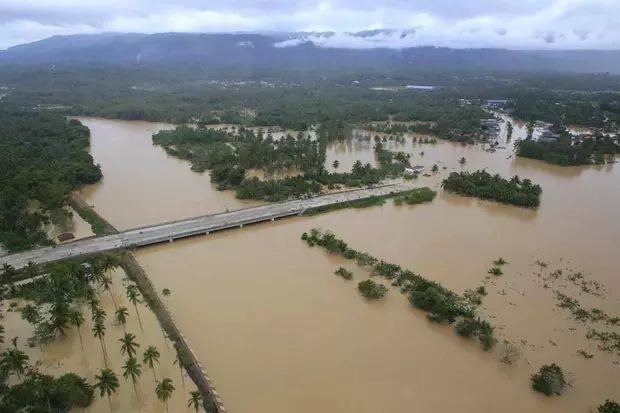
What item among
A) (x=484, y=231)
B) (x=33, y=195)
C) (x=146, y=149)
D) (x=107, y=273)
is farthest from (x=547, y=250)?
(x=146, y=149)

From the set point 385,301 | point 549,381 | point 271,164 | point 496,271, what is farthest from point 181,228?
point 549,381

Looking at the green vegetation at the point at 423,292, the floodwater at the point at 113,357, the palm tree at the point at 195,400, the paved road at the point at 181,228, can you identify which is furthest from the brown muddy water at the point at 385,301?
the floodwater at the point at 113,357

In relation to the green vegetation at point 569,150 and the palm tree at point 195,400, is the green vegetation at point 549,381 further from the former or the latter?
the green vegetation at point 569,150

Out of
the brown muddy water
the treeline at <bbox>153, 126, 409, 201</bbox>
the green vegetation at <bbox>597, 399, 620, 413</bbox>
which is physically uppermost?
the treeline at <bbox>153, 126, 409, 201</bbox>

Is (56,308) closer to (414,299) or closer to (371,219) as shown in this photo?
(414,299)

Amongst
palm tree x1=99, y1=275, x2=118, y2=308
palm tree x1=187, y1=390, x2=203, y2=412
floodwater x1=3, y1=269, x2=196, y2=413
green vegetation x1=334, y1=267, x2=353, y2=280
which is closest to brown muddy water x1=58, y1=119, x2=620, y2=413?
green vegetation x1=334, y1=267, x2=353, y2=280

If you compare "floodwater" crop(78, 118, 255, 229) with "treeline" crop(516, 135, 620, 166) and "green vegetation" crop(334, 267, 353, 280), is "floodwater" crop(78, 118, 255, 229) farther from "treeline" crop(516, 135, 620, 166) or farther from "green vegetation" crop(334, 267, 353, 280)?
"treeline" crop(516, 135, 620, 166)

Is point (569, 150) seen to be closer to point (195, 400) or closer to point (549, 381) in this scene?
point (549, 381)
